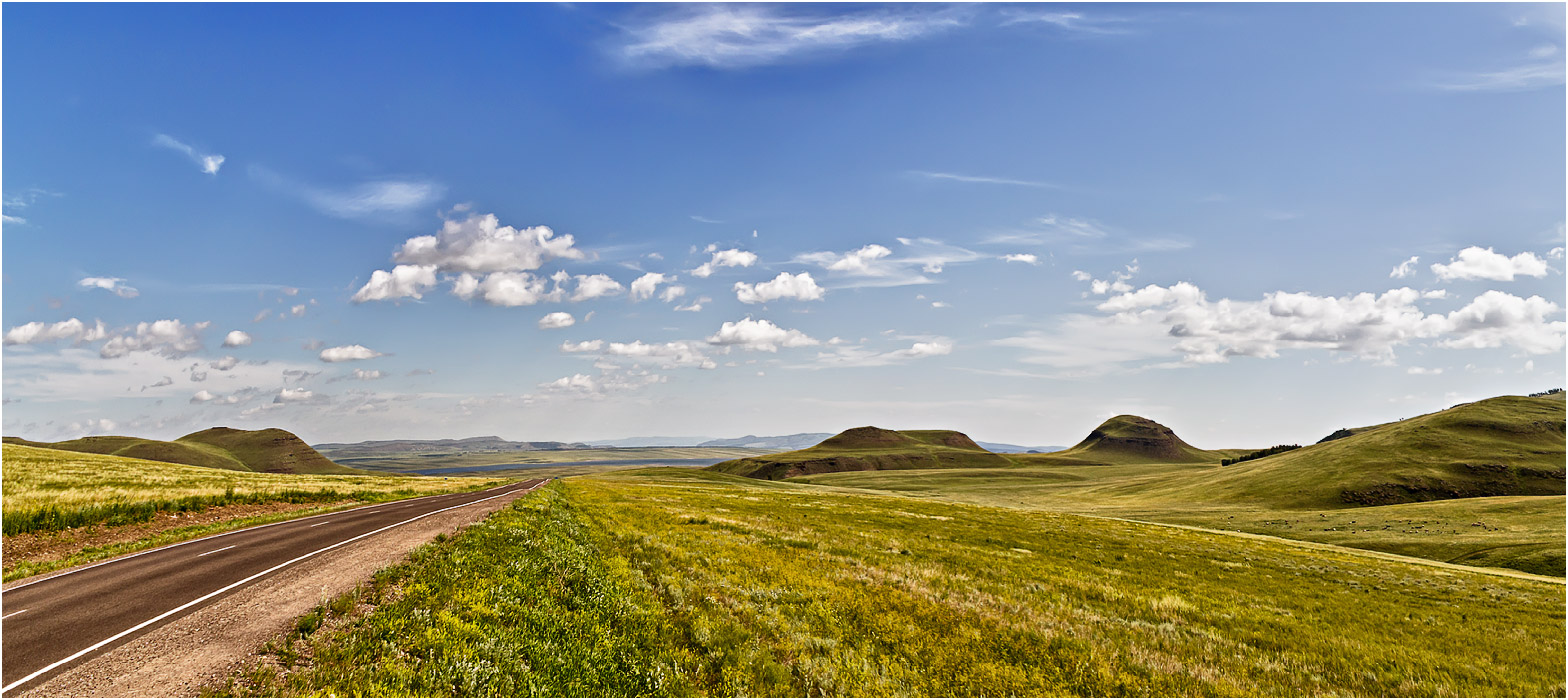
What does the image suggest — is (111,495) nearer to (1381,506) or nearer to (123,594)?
(123,594)

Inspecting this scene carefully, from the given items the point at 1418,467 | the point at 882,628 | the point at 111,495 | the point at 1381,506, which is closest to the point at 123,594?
the point at 882,628

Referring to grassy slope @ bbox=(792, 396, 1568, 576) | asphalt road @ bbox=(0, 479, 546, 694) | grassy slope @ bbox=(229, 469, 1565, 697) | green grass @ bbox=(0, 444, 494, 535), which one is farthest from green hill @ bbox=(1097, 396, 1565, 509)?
green grass @ bbox=(0, 444, 494, 535)

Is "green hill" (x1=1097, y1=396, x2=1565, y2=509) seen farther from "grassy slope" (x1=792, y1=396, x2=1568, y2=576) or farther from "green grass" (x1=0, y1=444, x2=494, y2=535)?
"green grass" (x1=0, y1=444, x2=494, y2=535)

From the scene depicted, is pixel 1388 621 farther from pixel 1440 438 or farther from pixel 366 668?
pixel 1440 438

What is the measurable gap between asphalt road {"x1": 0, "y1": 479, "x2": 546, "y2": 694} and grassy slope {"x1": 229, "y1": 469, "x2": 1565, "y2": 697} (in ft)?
14.7

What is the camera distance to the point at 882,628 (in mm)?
14555

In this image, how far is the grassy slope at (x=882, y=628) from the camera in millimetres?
11062

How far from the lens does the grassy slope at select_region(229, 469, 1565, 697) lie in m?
11.1

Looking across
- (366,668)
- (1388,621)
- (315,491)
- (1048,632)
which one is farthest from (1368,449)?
(315,491)

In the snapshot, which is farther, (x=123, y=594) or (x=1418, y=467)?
(x=1418, y=467)

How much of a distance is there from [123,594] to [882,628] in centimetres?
2067

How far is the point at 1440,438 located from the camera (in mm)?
105875

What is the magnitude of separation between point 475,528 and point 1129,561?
3322 centimetres

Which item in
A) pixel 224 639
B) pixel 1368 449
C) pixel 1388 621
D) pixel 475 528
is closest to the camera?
pixel 224 639
